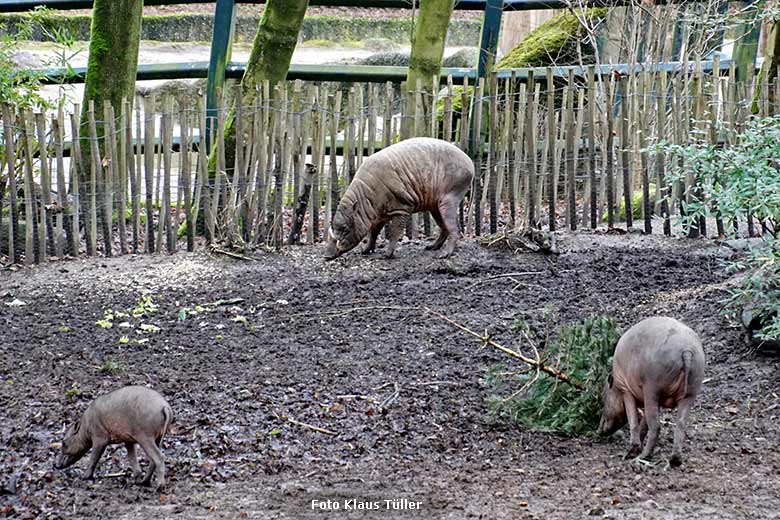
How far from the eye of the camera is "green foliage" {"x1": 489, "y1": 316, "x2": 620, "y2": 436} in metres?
5.48

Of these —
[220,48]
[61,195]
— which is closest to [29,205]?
[61,195]

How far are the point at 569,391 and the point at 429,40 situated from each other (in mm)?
5926

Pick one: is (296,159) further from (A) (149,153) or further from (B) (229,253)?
(A) (149,153)

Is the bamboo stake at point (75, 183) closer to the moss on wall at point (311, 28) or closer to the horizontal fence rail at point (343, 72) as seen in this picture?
the horizontal fence rail at point (343, 72)

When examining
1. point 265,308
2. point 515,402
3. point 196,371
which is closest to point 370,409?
point 515,402

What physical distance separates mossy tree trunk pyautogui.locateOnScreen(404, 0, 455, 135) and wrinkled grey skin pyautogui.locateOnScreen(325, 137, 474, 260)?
6.33 feet

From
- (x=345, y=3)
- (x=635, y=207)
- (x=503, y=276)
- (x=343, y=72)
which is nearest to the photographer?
(x=503, y=276)

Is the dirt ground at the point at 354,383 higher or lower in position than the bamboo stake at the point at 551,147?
lower

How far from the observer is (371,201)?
29.4 feet

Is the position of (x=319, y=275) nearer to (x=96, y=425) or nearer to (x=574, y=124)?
(x=574, y=124)

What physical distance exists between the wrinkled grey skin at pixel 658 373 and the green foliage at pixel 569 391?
1.40ft

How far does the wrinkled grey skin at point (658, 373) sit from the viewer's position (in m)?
4.82

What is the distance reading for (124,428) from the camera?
481 centimetres

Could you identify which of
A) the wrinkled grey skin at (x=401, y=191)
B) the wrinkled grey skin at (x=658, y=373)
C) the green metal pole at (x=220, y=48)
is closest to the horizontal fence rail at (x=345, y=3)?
the green metal pole at (x=220, y=48)
